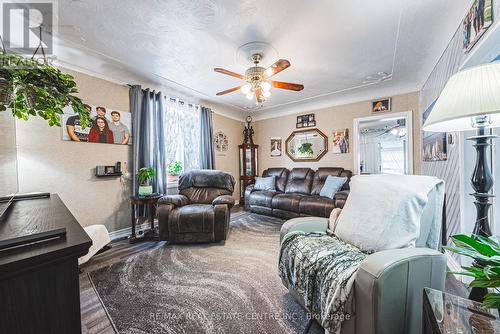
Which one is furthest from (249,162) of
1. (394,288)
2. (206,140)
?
(394,288)

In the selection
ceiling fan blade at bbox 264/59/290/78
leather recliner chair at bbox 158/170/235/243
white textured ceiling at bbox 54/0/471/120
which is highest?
white textured ceiling at bbox 54/0/471/120

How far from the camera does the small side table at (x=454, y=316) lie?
672 mm

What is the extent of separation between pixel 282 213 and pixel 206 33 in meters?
3.11

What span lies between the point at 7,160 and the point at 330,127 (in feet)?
15.1

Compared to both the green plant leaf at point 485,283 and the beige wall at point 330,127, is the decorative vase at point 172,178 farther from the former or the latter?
the green plant leaf at point 485,283

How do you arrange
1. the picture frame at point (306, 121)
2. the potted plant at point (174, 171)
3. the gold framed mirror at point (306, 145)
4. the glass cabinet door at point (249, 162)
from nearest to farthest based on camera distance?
1. the potted plant at point (174, 171)
2. the gold framed mirror at point (306, 145)
3. the picture frame at point (306, 121)
4. the glass cabinet door at point (249, 162)

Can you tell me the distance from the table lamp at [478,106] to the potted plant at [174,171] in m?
3.53

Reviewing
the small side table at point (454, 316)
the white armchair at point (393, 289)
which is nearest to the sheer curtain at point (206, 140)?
the white armchair at point (393, 289)

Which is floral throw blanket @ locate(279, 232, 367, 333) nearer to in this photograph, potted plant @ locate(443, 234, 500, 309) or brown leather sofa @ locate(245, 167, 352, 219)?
potted plant @ locate(443, 234, 500, 309)

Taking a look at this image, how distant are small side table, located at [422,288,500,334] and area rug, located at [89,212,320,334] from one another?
0.79 metres

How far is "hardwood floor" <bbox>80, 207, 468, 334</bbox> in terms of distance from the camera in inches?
53.5

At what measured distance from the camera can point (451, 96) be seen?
87 centimetres

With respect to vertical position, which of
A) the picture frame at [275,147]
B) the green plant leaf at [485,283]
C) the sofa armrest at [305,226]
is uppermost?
the picture frame at [275,147]

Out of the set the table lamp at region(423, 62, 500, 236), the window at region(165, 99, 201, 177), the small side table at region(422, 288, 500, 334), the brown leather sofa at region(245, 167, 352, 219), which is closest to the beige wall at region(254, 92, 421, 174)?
the brown leather sofa at region(245, 167, 352, 219)
